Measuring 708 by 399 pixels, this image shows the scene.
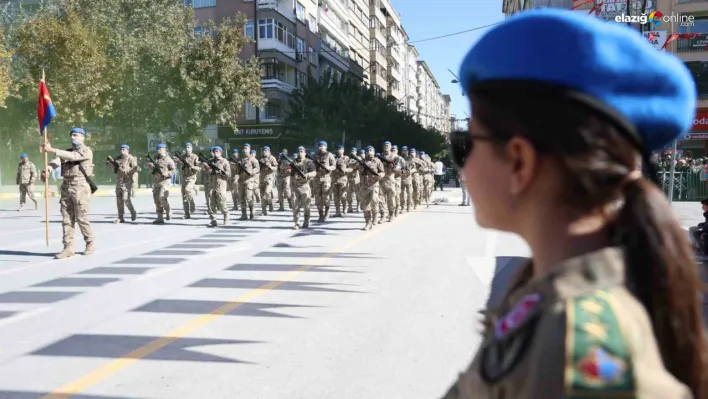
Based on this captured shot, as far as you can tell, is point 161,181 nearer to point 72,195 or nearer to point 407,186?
point 72,195

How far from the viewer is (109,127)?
4634 centimetres

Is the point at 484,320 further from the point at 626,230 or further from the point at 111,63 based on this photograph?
the point at 111,63

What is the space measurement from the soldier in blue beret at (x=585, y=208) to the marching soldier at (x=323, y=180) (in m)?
16.0

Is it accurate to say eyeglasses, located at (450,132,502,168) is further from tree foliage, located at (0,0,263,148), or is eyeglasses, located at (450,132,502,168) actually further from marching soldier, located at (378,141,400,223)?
tree foliage, located at (0,0,263,148)

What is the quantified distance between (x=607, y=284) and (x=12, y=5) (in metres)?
47.7

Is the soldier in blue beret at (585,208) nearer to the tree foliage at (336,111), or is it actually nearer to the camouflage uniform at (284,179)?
the camouflage uniform at (284,179)

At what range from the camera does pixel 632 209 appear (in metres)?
1.01

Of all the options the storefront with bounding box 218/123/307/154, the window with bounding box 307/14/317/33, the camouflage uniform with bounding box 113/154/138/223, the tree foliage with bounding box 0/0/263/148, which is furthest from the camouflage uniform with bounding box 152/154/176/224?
the window with bounding box 307/14/317/33

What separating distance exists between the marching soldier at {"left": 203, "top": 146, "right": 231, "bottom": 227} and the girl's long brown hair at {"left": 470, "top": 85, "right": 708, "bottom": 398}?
14815 millimetres

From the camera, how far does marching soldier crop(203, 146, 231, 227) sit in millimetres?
15820

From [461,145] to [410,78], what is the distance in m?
114

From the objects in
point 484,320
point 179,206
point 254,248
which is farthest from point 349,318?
point 179,206

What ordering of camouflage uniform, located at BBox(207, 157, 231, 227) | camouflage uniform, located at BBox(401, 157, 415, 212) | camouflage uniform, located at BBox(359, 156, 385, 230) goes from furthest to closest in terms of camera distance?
camouflage uniform, located at BBox(401, 157, 415, 212)
camouflage uniform, located at BBox(207, 157, 231, 227)
camouflage uniform, located at BBox(359, 156, 385, 230)

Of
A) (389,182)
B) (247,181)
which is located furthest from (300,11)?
(389,182)
